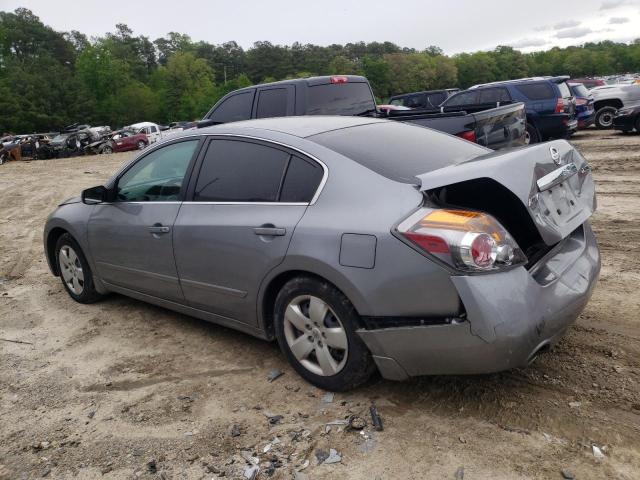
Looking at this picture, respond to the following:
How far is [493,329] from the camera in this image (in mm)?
2551

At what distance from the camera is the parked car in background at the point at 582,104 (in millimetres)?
15586

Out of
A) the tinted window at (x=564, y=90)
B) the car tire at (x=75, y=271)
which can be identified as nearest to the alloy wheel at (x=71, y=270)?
the car tire at (x=75, y=271)

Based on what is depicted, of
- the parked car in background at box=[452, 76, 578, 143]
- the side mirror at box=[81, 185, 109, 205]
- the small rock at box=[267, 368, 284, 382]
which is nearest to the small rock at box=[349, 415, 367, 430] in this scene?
the small rock at box=[267, 368, 284, 382]

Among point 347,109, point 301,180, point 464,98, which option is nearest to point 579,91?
point 464,98

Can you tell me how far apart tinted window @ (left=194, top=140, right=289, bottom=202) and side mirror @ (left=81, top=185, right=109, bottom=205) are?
1.13 metres

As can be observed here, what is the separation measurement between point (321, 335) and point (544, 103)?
40.2 ft

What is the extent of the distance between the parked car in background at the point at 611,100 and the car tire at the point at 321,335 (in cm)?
1570

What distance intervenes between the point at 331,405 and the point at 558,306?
4.37 ft

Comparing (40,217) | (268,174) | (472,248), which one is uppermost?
(268,174)

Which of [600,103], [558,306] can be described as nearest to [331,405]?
[558,306]

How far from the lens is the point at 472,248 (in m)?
2.57

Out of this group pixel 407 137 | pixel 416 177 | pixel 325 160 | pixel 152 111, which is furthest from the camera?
pixel 152 111

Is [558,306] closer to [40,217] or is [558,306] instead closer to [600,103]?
[40,217]

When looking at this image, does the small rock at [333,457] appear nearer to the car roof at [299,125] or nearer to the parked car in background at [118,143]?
the car roof at [299,125]
